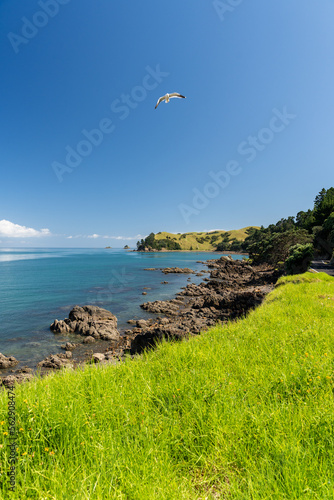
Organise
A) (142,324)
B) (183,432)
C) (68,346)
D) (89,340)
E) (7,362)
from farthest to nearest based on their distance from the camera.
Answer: (142,324)
(89,340)
(68,346)
(7,362)
(183,432)

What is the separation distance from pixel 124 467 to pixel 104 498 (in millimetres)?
430

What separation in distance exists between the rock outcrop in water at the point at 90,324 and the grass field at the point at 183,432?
1644 cm

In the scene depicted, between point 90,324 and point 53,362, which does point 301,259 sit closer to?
point 90,324

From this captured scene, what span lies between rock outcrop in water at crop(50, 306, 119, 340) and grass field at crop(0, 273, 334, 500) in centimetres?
1644

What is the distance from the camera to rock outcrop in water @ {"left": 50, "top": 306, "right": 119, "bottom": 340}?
20.2m

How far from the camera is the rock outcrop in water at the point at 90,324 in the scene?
2023 cm

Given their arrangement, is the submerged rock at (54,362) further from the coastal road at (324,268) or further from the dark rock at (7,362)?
the coastal road at (324,268)

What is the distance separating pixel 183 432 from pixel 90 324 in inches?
835

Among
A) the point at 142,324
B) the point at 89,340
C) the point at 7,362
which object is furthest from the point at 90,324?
the point at 7,362

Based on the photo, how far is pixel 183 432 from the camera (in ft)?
9.95

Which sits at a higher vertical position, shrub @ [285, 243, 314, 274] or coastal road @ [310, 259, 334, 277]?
shrub @ [285, 243, 314, 274]

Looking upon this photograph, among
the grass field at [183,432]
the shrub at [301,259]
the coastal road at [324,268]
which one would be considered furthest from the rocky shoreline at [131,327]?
the coastal road at [324,268]

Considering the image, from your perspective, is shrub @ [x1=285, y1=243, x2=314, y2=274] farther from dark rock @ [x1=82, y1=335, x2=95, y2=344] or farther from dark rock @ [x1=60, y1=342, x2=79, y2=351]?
dark rock @ [x1=60, y1=342, x2=79, y2=351]

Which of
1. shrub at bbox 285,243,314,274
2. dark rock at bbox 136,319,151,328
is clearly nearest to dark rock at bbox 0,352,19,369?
dark rock at bbox 136,319,151,328
